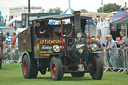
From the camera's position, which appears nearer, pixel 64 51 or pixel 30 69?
pixel 64 51

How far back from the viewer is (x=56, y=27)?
16547 mm

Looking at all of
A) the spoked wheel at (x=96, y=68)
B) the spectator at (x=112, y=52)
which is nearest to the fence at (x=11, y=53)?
the spectator at (x=112, y=52)

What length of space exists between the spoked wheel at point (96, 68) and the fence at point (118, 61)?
3890 millimetres

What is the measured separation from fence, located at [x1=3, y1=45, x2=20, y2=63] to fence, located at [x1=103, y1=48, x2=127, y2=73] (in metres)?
8.14

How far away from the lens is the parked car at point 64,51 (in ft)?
48.3

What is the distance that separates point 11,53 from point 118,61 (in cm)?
1005

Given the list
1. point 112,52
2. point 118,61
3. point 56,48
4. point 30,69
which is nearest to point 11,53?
point 112,52

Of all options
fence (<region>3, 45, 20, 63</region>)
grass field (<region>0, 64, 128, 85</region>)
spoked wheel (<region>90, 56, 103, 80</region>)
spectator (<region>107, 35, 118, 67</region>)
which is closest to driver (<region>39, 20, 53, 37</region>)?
grass field (<region>0, 64, 128, 85</region>)

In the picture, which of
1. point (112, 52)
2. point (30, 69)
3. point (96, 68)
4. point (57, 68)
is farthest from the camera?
point (112, 52)

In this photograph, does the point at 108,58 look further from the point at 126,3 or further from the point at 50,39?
the point at 50,39

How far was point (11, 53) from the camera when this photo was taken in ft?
92.0

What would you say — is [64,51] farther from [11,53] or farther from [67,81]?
[11,53]

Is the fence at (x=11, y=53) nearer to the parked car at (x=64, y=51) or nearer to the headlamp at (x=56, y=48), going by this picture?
the parked car at (x=64, y=51)

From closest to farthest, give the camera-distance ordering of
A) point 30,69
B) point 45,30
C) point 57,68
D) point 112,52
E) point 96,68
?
1. point 57,68
2. point 96,68
3. point 45,30
4. point 30,69
5. point 112,52
